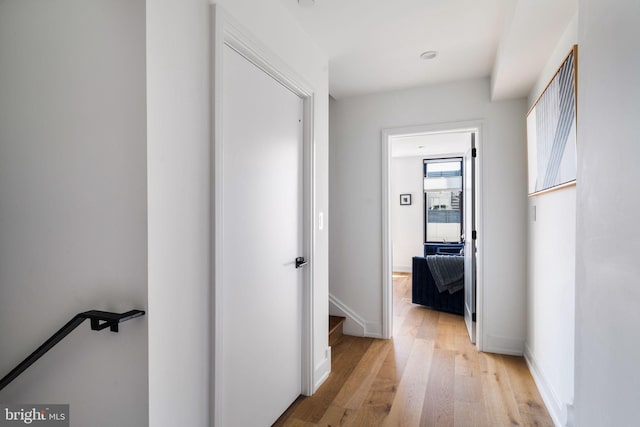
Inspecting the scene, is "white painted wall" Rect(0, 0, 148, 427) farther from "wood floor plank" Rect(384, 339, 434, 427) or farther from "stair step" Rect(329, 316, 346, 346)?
"stair step" Rect(329, 316, 346, 346)

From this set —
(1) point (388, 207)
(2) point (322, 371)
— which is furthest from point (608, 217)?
(1) point (388, 207)

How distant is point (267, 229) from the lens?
193 centimetres

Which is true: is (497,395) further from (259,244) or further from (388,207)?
(259,244)

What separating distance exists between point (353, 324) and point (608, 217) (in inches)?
120

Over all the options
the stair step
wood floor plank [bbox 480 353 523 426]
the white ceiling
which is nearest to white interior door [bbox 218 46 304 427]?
the white ceiling

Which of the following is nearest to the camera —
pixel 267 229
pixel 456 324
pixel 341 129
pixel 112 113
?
pixel 112 113

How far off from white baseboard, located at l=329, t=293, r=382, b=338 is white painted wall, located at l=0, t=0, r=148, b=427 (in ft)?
8.44

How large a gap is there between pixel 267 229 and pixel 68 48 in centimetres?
116

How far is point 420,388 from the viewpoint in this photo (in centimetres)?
242

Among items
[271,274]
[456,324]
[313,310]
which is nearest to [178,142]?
[271,274]

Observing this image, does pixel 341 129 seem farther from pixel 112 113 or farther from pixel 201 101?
pixel 112 113

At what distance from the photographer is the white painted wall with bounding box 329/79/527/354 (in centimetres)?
298

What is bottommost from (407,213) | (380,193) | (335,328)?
(335,328)

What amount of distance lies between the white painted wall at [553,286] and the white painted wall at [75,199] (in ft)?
6.55
